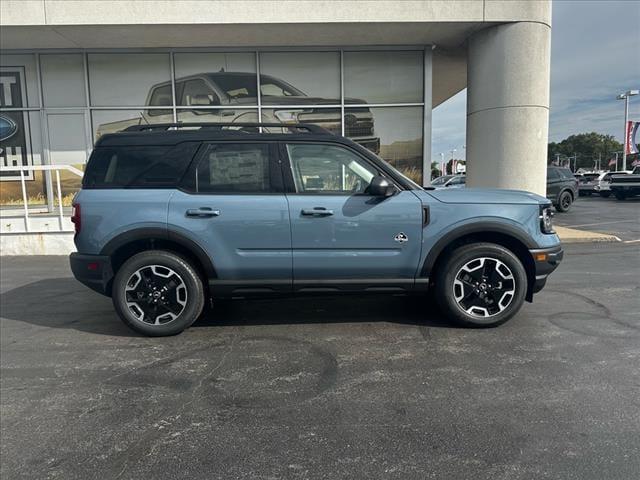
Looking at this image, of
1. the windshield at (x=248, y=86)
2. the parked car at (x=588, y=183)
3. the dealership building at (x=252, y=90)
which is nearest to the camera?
the dealership building at (x=252, y=90)

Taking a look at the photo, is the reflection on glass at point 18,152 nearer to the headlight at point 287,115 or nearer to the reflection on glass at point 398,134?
the headlight at point 287,115

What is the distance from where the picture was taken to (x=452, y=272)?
4.54 m

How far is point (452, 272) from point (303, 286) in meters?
1.40

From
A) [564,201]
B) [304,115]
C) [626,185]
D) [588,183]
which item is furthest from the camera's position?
[588,183]

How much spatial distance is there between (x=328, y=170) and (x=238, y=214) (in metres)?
0.94

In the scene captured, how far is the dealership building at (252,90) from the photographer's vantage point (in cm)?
→ 1064

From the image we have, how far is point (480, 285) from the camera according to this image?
4.59 meters

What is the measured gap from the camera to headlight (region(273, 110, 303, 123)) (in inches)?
484

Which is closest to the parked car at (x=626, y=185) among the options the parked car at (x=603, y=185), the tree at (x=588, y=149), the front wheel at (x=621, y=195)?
the front wheel at (x=621, y=195)

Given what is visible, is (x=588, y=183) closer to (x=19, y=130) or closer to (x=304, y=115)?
(x=304, y=115)

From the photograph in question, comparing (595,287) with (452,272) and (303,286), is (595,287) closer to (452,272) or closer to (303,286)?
(452,272)

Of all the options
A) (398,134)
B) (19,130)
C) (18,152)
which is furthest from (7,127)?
(398,134)

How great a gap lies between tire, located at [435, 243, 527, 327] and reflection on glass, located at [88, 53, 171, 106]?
33.0 ft

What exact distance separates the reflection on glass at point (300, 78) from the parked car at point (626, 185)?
2001cm
